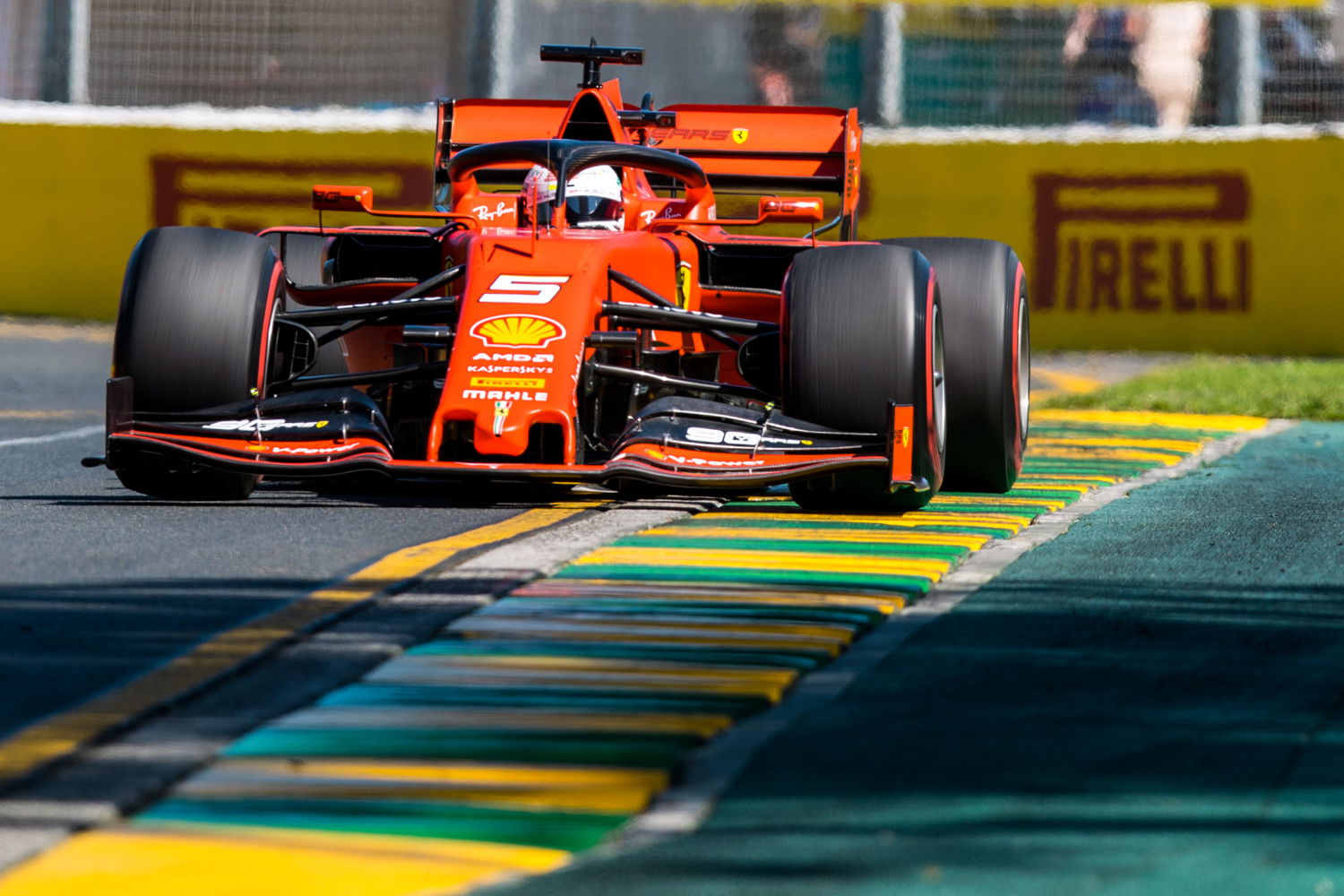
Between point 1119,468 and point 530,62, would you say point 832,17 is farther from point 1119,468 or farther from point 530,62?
point 1119,468

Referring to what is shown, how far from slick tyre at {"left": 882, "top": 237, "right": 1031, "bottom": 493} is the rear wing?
1.73m

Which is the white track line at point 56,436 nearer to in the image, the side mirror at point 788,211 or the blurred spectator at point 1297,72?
the side mirror at point 788,211

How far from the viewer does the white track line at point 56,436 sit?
31.7ft

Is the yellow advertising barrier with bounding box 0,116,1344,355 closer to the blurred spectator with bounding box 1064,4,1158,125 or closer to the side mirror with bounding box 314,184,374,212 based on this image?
the blurred spectator with bounding box 1064,4,1158,125

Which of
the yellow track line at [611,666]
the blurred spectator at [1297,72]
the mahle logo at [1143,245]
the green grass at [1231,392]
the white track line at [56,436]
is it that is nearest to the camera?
the yellow track line at [611,666]

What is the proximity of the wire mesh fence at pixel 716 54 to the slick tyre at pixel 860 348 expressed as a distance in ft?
32.5

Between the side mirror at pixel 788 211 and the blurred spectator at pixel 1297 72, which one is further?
the blurred spectator at pixel 1297 72

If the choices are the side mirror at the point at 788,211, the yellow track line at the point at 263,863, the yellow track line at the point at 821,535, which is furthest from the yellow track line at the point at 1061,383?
the yellow track line at the point at 263,863

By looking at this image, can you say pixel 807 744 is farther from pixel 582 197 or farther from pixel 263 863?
pixel 582 197

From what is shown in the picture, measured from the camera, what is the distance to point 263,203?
56.6 ft

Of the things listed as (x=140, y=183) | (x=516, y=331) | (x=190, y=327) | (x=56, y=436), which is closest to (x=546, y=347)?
(x=516, y=331)

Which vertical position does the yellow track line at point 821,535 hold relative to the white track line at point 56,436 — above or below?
above

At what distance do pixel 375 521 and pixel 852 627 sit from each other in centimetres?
229

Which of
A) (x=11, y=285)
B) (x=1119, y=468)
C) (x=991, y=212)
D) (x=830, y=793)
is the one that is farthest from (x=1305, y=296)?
(x=830, y=793)
